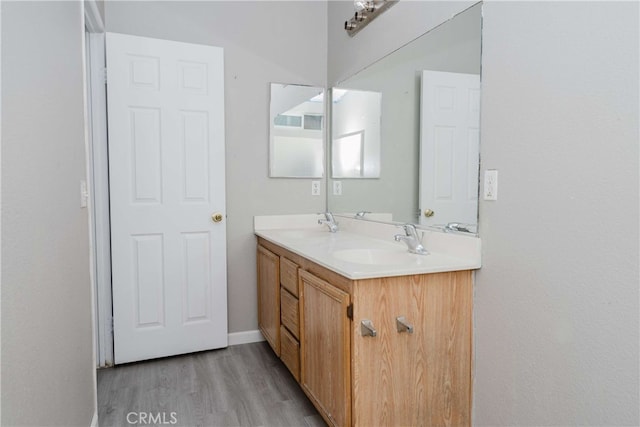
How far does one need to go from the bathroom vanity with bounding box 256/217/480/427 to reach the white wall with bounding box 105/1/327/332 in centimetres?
109

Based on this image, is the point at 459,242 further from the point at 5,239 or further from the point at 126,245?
the point at 126,245

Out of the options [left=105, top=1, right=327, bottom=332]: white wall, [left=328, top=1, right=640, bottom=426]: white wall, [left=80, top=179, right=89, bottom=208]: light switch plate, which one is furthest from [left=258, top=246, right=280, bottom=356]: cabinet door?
[left=328, top=1, right=640, bottom=426]: white wall

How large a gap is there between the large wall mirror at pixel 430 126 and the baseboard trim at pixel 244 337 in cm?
120

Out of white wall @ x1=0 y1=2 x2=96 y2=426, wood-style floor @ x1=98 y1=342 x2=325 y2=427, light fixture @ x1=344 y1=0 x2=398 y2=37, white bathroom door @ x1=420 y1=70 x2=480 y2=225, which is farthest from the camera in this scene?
light fixture @ x1=344 y1=0 x2=398 y2=37

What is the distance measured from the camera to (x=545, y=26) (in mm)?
1239

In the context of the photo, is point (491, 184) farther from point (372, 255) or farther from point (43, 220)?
point (43, 220)

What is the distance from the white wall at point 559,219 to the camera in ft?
3.40

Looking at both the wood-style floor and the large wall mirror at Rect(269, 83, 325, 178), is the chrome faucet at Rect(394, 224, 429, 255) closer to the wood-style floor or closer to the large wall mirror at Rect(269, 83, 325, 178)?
the wood-style floor

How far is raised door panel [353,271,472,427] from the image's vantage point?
1420 millimetres

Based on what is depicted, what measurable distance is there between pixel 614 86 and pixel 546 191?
1.12 feet

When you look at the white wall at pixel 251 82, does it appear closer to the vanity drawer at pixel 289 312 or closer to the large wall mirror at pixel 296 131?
the large wall mirror at pixel 296 131

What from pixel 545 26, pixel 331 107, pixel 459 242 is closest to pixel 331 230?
pixel 331 107

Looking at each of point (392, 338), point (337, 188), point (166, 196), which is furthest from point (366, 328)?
point (166, 196)

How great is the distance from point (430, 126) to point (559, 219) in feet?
2.79
